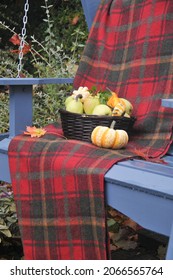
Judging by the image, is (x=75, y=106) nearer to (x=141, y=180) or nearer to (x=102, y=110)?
(x=102, y=110)

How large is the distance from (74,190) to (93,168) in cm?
12

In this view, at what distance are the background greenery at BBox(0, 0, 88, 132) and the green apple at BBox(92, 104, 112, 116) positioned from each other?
1137 mm

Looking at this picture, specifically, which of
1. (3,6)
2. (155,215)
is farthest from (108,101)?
(3,6)

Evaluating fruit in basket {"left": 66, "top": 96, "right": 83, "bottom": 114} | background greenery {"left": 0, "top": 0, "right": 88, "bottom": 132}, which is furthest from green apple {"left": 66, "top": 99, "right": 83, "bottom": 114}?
background greenery {"left": 0, "top": 0, "right": 88, "bottom": 132}

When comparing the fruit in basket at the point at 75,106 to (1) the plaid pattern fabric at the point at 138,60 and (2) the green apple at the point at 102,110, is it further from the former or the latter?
(1) the plaid pattern fabric at the point at 138,60

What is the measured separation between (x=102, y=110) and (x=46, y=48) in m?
1.63

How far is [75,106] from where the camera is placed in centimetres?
234

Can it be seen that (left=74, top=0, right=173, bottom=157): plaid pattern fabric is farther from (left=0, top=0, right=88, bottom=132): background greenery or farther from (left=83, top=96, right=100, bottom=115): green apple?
(left=0, top=0, right=88, bottom=132): background greenery

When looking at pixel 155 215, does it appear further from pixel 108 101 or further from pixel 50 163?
pixel 108 101

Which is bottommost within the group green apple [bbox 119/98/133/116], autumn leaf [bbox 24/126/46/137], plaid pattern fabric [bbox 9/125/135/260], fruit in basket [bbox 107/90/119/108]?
plaid pattern fabric [bbox 9/125/135/260]

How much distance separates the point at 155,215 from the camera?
1749mm

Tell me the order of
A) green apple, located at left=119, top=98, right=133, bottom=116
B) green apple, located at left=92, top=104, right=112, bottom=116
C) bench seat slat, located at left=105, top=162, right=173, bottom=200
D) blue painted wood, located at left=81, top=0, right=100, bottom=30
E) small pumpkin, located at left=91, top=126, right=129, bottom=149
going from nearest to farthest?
bench seat slat, located at left=105, top=162, right=173, bottom=200 → small pumpkin, located at left=91, top=126, right=129, bottom=149 → green apple, located at left=92, top=104, right=112, bottom=116 → green apple, located at left=119, top=98, right=133, bottom=116 → blue painted wood, located at left=81, top=0, right=100, bottom=30

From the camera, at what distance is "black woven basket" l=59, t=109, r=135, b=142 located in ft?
7.26
